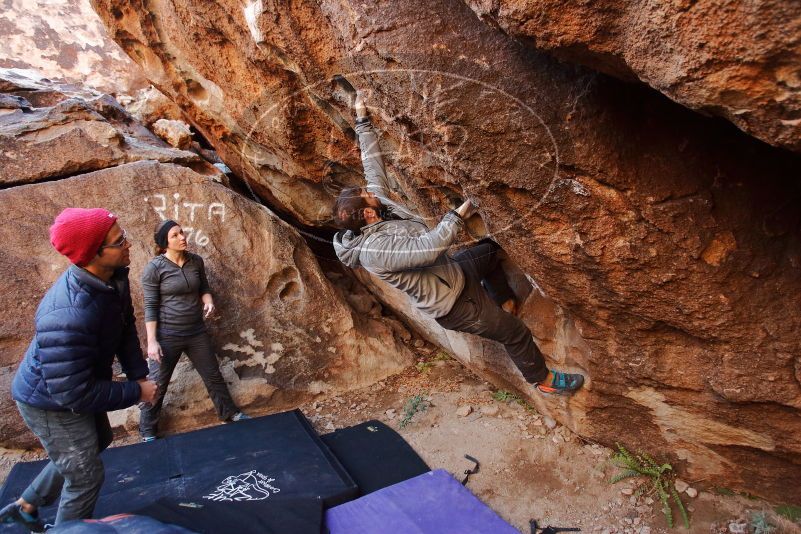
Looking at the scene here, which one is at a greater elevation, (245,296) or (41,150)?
(41,150)

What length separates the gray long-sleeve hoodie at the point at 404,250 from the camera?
2951mm

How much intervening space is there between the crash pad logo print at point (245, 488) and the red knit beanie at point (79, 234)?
1.94m

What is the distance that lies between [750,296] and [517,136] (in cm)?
141

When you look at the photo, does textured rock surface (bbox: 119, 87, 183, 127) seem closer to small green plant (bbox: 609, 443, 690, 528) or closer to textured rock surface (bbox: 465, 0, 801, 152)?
textured rock surface (bbox: 465, 0, 801, 152)

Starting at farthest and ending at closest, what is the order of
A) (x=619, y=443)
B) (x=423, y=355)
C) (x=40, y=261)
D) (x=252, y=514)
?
1. (x=423, y=355)
2. (x=40, y=261)
3. (x=619, y=443)
4. (x=252, y=514)

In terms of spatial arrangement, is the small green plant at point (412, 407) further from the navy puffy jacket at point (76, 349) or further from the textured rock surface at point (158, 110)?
the textured rock surface at point (158, 110)

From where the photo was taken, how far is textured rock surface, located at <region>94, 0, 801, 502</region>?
231 cm

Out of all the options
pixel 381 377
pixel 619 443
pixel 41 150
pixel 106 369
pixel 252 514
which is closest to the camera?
pixel 106 369

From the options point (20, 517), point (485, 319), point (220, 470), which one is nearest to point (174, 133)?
point (220, 470)

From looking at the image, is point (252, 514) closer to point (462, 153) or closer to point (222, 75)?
point (462, 153)

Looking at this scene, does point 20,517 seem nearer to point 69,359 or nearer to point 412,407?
point 69,359

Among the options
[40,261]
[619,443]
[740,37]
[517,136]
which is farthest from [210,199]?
[740,37]

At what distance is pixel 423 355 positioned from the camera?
5.64 m

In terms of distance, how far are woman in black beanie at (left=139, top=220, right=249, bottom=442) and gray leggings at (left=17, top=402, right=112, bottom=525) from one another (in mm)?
1202
